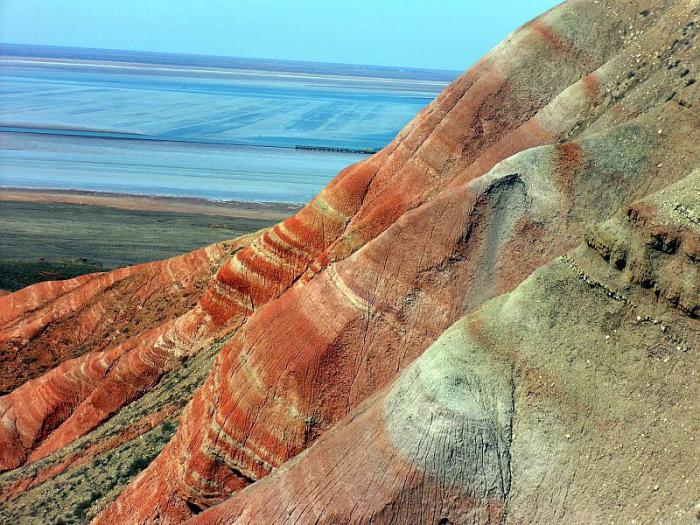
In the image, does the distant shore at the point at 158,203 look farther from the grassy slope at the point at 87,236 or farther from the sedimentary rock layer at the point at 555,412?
the sedimentary rock layer at the point at 555,412

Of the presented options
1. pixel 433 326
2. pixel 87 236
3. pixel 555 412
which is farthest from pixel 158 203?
pixel 555 412

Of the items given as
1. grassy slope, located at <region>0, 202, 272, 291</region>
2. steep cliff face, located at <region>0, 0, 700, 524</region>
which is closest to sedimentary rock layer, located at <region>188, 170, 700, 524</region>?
steep cliff face, located at <region>0, 0, 700, 524</region>

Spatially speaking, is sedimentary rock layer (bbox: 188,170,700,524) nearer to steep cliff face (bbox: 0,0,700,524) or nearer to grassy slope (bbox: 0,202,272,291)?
steep cliff face (bbox: 0,0,700,524)

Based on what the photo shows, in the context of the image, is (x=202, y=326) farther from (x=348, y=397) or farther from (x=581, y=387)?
(x=581, y=387)

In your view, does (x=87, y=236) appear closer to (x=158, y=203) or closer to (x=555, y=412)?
(x=158, y=203)

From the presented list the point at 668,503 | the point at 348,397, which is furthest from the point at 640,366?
the point at 348,397

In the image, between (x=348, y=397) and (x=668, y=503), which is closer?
(x=668, y=503)

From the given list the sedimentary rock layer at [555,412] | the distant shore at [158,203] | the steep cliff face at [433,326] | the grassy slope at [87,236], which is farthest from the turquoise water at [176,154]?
the sedimentary rock layer at [555,412]
